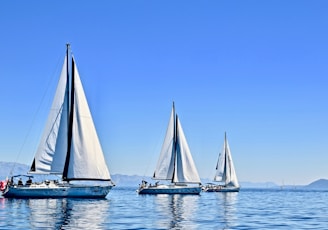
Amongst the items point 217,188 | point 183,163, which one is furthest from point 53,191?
point 217,188

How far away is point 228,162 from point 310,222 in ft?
321

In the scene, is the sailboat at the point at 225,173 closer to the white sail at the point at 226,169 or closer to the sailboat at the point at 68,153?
the white sail at the point at 226,169

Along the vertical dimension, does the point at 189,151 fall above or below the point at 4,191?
above

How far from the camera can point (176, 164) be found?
9431 centimetres

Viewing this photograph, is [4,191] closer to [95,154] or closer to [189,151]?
[95,154]

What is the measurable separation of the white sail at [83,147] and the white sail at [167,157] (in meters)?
28.8

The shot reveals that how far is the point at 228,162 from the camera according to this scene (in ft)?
458

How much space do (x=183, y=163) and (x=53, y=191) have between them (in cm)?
3274

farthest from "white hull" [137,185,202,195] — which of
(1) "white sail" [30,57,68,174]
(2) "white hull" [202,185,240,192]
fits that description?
(2) "white hull" [202,185,240,192]

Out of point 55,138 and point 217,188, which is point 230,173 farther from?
point 55,138

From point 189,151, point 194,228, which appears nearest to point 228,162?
point 189,151

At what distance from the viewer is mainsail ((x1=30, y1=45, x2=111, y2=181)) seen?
65.6 meters

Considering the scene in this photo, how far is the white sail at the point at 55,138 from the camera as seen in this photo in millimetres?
67312

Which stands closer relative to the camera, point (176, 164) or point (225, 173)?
point (176, 164)
